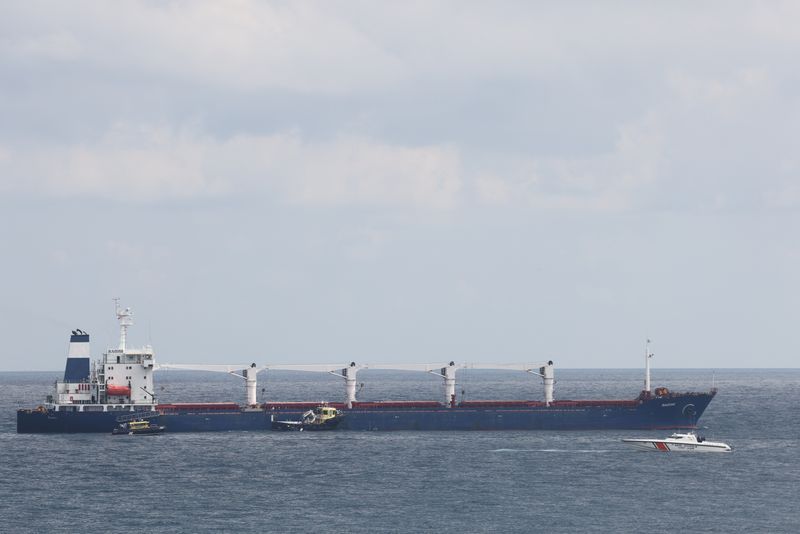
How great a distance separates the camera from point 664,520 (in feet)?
242

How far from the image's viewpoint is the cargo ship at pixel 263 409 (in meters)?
122

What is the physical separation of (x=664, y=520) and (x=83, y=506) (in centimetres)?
4130

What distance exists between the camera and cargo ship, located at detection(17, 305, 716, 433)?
121750mm

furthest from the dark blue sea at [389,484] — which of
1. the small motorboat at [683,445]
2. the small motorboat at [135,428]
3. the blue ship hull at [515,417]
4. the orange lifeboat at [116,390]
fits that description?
the orange lifeboat at [116,390]

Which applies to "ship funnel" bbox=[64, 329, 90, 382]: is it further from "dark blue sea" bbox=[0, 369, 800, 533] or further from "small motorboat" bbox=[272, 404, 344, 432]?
"small motorboat" bbox=[272, 404, 344, 432]

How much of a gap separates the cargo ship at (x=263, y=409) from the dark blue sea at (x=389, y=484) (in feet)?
7.50

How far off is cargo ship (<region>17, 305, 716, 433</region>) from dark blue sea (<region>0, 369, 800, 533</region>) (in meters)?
2.29

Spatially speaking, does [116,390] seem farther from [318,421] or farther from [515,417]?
[515,417]

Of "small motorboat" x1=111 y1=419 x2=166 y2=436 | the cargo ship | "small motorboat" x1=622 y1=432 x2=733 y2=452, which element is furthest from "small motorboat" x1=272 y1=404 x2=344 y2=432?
"small motorboat" x1=622 y1=432 x2=733 y2=452

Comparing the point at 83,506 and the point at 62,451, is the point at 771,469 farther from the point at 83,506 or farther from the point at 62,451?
the point at 62,451

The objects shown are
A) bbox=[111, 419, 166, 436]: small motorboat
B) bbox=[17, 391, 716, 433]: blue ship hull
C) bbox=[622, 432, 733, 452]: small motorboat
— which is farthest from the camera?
bbox=[17, 391, 716, 433]: blue ship hull

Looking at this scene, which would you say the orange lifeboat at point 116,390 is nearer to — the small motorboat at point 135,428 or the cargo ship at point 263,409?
the cargo ship at point 263,409

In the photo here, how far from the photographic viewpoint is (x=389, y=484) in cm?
8738

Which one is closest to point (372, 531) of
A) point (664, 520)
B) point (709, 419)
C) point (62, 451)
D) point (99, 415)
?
point (664, 520)
